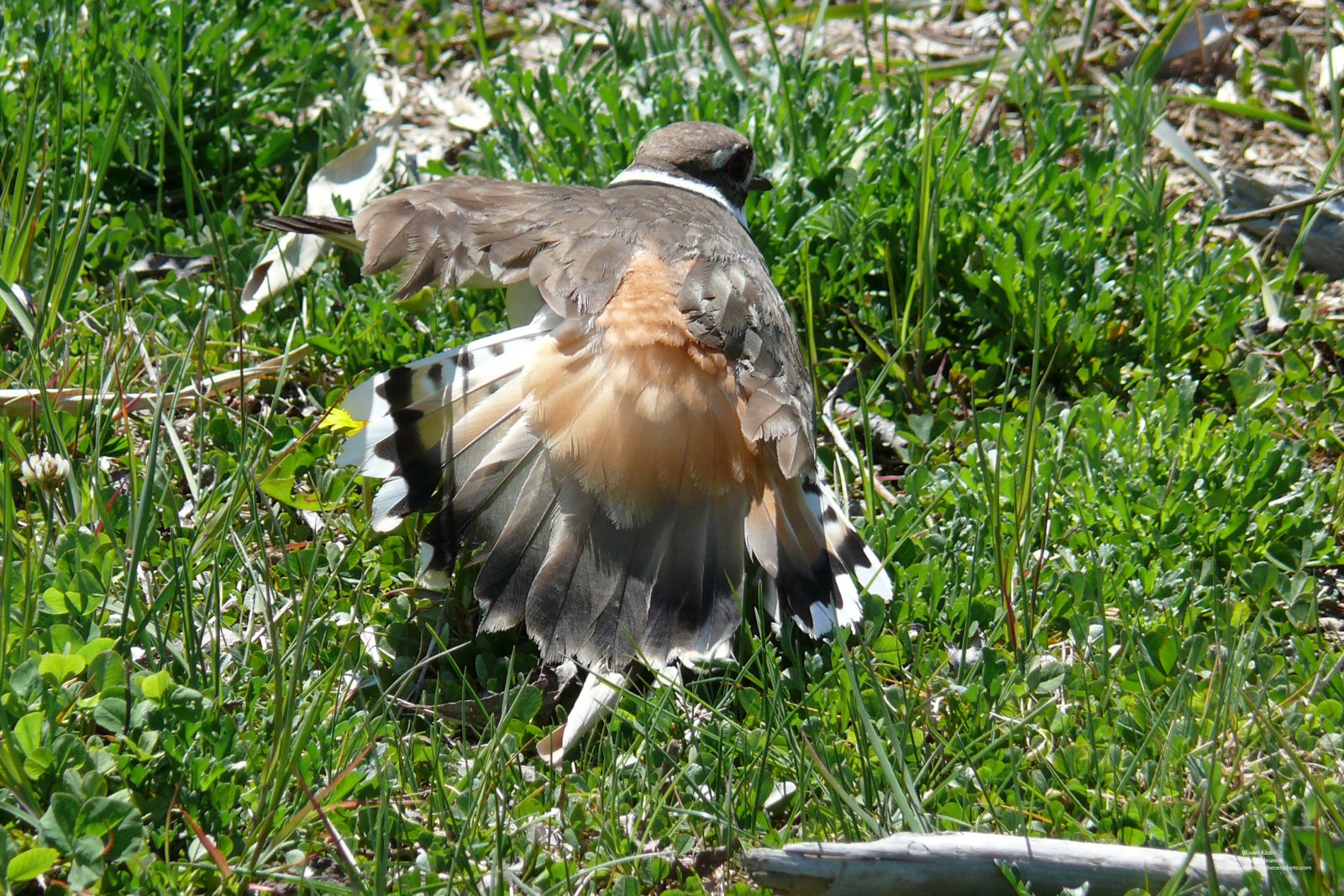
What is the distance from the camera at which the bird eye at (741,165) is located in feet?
14.6

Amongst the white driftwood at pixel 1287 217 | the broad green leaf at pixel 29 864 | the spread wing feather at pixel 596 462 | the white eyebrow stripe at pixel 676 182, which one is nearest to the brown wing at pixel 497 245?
the spread wing feather at pixel 596 462

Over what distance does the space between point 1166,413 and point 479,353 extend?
197 centimetres

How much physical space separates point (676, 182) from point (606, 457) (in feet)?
5.32

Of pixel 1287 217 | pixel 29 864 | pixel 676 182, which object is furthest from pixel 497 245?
pixel 1287 217

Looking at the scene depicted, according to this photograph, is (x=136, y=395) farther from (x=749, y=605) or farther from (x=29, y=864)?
(x=749, y=605)

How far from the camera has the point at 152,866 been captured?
96.0 inches

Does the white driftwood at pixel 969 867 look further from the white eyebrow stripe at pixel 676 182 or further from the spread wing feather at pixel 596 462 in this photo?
the white eyebrow stripe at pixel 676 182

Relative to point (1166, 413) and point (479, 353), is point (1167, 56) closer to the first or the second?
point (1166, 413)

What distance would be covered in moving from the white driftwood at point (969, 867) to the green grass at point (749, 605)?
0.42ft

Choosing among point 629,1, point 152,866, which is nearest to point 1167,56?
point 629,1

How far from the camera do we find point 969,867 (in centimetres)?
247

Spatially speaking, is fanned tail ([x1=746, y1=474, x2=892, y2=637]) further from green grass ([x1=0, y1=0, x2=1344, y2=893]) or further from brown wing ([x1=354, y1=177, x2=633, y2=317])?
brown wing ([x1=354, y1=177, x2=633, y2=317])

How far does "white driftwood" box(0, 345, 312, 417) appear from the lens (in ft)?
11.8

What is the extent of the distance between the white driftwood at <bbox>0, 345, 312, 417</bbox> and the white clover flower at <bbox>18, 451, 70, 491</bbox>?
0.37m
